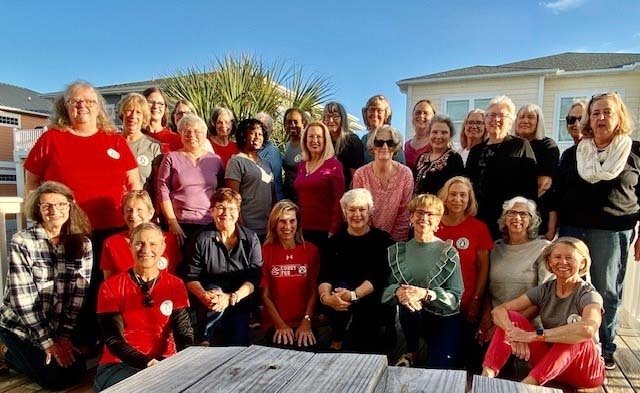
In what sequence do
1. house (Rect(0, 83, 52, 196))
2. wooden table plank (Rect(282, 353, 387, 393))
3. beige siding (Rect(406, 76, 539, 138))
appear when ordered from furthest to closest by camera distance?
house (Rect(0, 83, 52, 196)) < beige siding (Rect(406, 76, 539, 138)) < wooden table plank (Rect(282, 353, 387, 393))

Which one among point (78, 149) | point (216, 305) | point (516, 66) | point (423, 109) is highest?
point (516, 66)

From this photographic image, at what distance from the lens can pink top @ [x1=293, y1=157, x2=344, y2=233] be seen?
3.30m

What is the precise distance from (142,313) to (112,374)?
31 cm

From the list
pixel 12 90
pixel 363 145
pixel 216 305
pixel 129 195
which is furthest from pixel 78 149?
pixel 12 90

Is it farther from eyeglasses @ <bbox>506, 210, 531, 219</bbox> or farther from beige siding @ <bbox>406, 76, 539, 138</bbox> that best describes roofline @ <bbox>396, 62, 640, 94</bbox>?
eyeglasses @ <bbox>506, 210, 531, 219</bbox>

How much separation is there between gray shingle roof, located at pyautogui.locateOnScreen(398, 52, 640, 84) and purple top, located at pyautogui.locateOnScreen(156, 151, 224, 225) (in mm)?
10877

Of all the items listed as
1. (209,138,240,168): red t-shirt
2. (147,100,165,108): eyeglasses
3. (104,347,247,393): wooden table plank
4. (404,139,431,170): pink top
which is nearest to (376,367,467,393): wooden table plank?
(104,347,247,393): wooden table plank

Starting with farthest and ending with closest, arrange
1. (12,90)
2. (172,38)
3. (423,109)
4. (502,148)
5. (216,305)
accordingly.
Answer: (12,90) → (172,38) → (423,109) → (502,148) → (216,305)

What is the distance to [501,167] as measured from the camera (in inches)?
119

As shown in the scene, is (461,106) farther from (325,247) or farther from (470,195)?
(325,247)

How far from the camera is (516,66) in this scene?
12703 mm

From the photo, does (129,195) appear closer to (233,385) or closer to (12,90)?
(233,385)

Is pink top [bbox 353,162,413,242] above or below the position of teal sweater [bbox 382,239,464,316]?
above

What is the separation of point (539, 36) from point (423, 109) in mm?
12425
